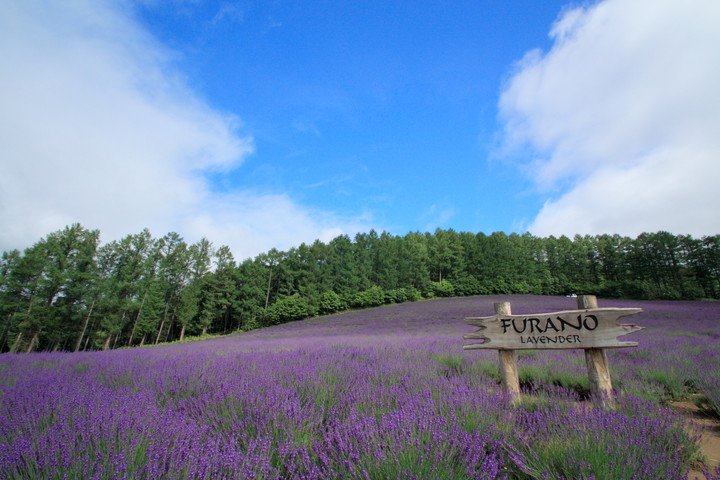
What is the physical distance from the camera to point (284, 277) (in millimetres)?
40406

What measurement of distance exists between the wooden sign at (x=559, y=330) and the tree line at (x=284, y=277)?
31719 millimetres

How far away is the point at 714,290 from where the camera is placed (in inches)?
1502

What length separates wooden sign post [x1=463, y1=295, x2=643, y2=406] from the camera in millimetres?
2854

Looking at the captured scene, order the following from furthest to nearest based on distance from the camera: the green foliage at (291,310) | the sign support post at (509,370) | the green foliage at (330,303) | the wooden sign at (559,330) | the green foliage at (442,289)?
the green foliage at (442,289), the green foliage at (330,303), the green foliage at (291,310), the sign support post at (509,370), the wooden sign at (559,330)

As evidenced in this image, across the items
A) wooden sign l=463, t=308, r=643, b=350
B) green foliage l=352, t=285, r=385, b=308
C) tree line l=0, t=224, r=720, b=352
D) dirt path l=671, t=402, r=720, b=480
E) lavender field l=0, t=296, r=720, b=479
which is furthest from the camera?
green foliage l=352, t=285, r=385, b=308

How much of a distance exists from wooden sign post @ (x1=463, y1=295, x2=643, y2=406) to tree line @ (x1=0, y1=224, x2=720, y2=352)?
3173cm

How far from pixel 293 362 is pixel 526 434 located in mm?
3323

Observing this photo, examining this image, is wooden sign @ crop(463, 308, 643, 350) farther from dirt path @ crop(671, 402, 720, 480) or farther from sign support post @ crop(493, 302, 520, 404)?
dirt path @ crop(671, 402, 720, 480)

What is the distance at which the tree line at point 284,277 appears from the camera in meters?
25.1

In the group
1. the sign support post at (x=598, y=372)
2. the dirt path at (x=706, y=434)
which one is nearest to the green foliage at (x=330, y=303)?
the dirt path at (x=706, y=434)

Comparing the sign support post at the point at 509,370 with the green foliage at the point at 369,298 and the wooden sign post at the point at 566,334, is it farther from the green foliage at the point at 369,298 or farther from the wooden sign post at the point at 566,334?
the green foliage at the point at 369,298

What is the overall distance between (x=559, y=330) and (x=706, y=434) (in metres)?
1.42

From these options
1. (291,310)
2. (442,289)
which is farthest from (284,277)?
(442,289)

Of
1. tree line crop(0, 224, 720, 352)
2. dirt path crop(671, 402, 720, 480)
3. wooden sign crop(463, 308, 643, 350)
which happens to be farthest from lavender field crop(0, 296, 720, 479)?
tree line crop(0, 224, 720, 352)
